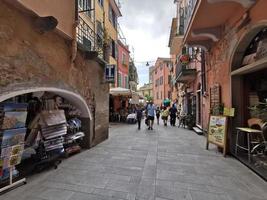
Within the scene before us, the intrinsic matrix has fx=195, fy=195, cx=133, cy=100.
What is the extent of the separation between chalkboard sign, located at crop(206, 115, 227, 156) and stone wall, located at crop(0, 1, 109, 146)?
173 inches

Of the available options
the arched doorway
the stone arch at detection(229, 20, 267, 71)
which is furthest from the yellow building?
the arched doorway

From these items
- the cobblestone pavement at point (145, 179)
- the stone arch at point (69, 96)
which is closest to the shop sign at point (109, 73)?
the stone arch at point (69, 96)

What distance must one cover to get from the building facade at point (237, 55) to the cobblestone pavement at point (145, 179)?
73 cm

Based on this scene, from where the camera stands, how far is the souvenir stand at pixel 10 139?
360 cm

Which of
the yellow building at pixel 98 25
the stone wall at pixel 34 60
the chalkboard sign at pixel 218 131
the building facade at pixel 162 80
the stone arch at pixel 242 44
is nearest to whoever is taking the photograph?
the stone wall at pixel 34 60

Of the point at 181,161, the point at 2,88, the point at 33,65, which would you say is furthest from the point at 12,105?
the point at 181,161

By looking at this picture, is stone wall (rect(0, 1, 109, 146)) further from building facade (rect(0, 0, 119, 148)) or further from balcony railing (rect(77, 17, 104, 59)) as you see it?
balcony railing (rect(77, 17, 104, 59))

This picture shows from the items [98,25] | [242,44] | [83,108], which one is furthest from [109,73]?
[98,25]

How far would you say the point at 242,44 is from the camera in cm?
567

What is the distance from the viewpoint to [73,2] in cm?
566

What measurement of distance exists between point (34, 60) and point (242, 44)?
5.53m

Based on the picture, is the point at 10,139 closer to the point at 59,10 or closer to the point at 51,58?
the point at 51,58

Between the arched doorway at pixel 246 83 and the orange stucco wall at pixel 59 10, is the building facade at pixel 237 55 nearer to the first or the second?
the arched doorway at pixel 246 83

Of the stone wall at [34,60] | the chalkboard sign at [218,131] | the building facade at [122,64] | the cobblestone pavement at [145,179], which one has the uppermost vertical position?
the building facade at [122,64]
